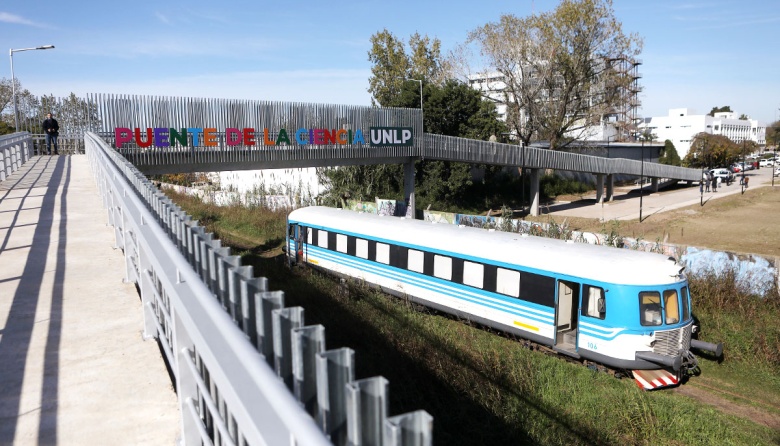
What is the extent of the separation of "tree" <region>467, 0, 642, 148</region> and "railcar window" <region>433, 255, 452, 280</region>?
3276cm

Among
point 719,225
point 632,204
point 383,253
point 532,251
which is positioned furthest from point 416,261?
point 632,204

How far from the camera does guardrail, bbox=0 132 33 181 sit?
17391 millimetres

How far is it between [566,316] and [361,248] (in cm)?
719

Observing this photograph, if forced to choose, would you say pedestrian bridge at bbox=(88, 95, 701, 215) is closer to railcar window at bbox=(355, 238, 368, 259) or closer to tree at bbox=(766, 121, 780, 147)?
railcar window at bbox=(355, 238, 368, 259)

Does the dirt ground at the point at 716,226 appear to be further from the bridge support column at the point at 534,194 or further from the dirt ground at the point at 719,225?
the bridge support column at the point at 534,194

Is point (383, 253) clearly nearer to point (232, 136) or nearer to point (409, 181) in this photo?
point (232, 136)

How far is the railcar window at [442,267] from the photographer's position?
15102mm

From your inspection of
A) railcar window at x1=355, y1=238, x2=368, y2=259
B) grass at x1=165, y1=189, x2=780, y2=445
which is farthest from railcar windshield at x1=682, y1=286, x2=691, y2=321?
railcar window at x1=355, y1=238, x2=368, y2=259

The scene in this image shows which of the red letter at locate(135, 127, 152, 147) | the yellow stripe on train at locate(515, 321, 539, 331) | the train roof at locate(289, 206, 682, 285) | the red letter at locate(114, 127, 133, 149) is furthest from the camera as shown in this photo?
the red letter at locate(135, 127, 152, 147)

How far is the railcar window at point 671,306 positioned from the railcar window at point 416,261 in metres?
6.23

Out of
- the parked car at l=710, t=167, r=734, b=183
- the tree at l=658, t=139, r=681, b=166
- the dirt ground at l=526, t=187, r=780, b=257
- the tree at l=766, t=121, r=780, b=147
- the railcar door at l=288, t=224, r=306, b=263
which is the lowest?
the dirt ground at l=526, t=187, r=780, b=257

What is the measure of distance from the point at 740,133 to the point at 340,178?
144 meters

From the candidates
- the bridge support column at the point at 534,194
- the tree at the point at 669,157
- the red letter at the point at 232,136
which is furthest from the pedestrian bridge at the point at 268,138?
the tree at the point at 669,157

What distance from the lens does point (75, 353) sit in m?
4.43
